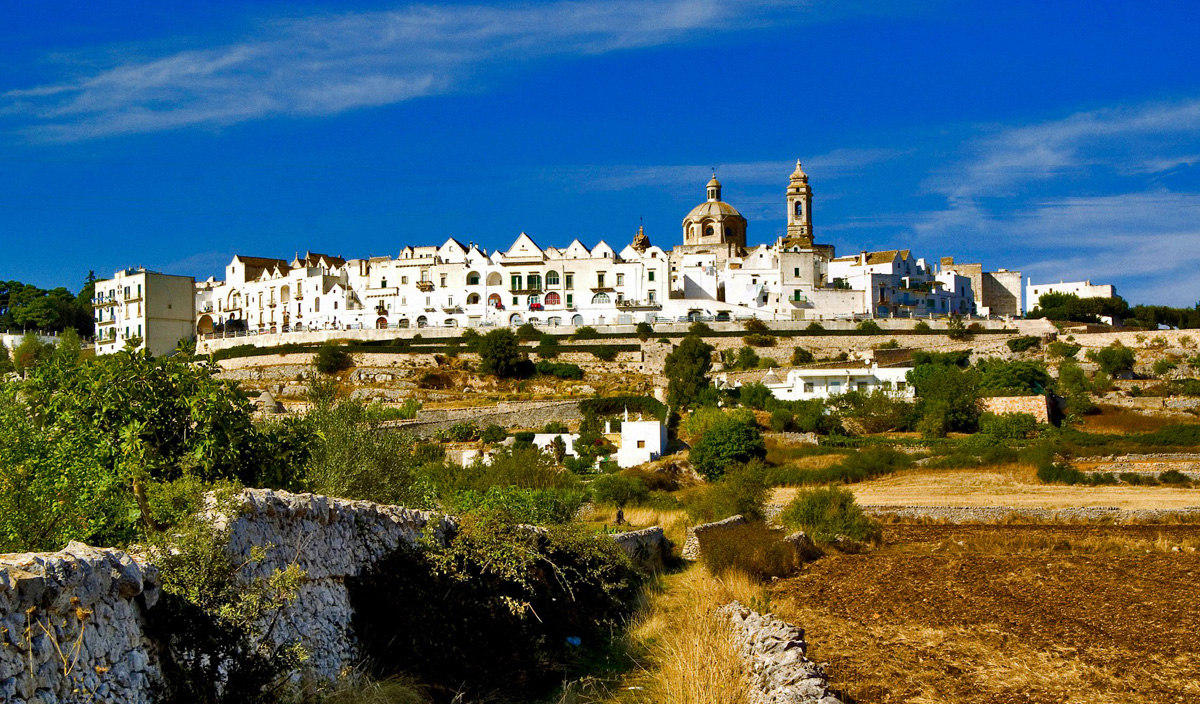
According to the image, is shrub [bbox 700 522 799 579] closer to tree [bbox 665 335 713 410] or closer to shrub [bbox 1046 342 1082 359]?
tree [bbox 665 335 713 410]

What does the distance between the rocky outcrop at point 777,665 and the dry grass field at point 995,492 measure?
18.1 m

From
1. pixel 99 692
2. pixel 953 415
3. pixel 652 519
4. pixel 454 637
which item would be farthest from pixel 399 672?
pixel 953 415

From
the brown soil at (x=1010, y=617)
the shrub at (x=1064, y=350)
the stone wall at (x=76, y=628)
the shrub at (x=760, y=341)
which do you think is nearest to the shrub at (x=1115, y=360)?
the shrub at (x=1064, y=350)

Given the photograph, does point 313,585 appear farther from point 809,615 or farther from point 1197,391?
point 1197,391

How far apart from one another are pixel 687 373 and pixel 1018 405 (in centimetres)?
1555

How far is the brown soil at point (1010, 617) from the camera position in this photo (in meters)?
11.3

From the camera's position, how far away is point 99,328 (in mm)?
78250

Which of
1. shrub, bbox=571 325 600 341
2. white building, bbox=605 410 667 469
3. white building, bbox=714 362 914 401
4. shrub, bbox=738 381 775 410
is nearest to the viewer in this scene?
white building, bbox=605 410 667 469

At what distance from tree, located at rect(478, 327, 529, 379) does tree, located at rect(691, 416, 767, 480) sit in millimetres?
22354

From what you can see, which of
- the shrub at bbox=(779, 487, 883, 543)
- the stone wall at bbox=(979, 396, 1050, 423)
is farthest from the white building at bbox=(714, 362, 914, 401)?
the shrub at bbox=(779, 487, 883, 543)

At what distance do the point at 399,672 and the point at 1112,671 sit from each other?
26.4 ft

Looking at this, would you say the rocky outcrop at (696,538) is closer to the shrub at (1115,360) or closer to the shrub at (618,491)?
the shrub at (618,491)

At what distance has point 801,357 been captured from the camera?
202 feet

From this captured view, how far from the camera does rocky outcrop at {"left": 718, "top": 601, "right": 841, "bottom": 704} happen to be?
975 centimetres
